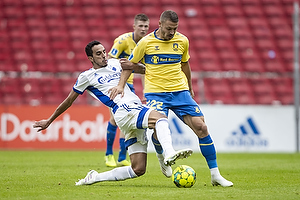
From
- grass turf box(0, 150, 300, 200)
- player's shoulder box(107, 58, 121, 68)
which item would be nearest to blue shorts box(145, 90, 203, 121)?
player's shoulder box(107, 58, 121, 68)

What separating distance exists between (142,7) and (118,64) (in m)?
12.8

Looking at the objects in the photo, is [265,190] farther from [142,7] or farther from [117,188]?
[142,7]

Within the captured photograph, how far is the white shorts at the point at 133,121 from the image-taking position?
6.08 metres

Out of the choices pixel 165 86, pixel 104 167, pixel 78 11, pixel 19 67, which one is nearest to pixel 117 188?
pixel 165 86

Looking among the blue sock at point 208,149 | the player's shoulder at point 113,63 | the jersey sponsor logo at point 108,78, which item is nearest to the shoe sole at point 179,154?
the blue sock at point 208,149

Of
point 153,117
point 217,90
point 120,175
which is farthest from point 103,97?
point 217,90

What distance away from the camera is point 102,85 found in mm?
6453

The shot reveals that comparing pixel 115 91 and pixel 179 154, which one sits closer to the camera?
pixel 179 154

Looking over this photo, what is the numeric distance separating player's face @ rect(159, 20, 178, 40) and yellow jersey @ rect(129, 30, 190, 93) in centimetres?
12

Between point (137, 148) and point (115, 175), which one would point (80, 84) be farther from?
point (115, 175)

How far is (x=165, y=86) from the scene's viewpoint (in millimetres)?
6539

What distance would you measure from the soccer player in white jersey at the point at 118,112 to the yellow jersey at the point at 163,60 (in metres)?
0.32

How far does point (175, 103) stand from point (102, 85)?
945 mm

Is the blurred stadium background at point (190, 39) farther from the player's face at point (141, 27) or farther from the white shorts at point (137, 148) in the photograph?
the white shorts at point (137, 148)
